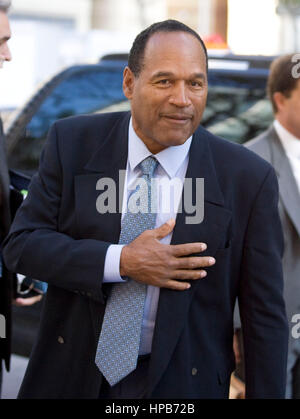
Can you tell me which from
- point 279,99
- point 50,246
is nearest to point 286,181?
point 279,99

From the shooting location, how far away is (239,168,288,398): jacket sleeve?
2398 mm

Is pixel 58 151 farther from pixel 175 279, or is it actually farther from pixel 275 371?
pixel 275 371

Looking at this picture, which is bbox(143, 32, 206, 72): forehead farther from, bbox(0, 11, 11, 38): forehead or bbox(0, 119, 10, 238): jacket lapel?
bbox(0, 119, 10, 238): jacket lapel

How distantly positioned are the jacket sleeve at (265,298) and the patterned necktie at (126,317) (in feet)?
1.11

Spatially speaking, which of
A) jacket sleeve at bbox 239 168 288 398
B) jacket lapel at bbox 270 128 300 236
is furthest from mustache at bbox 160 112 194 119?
jacket lapel at bbox 270 128 300 236

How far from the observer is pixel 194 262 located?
227cm

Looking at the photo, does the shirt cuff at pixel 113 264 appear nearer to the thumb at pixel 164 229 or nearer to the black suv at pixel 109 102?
the thumb at pixel 164 229

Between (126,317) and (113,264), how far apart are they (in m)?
0.17

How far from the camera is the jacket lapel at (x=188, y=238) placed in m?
2.30

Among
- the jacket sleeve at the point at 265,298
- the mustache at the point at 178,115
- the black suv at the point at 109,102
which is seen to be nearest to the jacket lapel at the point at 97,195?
the mustache at the point at 178,115

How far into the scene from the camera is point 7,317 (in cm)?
318

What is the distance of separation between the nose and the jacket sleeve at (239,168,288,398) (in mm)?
379

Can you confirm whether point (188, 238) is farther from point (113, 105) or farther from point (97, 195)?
point (113, 105)

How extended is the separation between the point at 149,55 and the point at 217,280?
73cm
